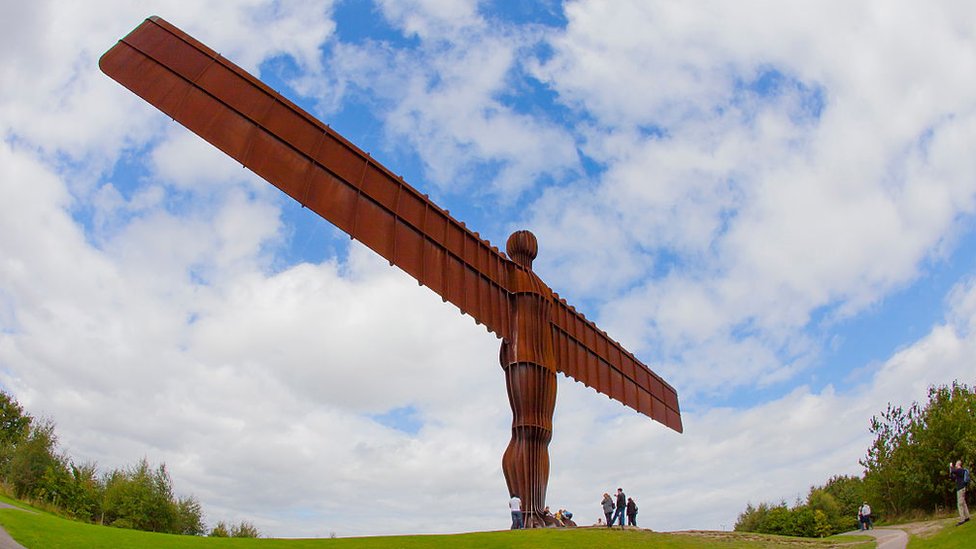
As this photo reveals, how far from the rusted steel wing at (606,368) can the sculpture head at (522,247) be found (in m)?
1.52

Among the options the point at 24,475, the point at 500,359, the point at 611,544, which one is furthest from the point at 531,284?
the point at 24,475

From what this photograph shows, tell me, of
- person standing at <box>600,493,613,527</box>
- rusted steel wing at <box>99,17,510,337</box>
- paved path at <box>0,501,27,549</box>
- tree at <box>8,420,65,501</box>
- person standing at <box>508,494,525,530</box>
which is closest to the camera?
paved path at <box>0,501,27,549</box>

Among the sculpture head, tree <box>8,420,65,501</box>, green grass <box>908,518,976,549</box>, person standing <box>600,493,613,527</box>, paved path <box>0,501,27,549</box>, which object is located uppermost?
the sculpture head

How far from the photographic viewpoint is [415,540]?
15844 millimetres

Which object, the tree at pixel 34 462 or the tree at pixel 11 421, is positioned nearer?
the tree at pixel 34 462

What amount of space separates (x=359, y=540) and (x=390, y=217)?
7.56 meters

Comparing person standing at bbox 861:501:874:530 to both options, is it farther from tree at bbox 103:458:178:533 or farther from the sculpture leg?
tree at bbox 103:458:178:533

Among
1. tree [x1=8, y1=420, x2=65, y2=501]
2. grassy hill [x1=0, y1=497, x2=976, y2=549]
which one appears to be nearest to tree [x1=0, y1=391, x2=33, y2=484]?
tree [x1=8, y1=420, x2=65, y2=501]

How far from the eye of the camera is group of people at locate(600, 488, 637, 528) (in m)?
20.1

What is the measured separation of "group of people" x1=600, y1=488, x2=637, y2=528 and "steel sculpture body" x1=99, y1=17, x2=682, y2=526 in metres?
3.13

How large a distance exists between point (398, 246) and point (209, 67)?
5.84 meters

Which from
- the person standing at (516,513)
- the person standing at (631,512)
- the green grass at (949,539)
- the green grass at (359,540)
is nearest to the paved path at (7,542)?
the green grass at (359,540)

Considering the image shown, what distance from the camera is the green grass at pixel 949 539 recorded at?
1571cm

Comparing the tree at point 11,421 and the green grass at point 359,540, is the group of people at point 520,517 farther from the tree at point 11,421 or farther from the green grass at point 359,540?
the tree at point 11,421
